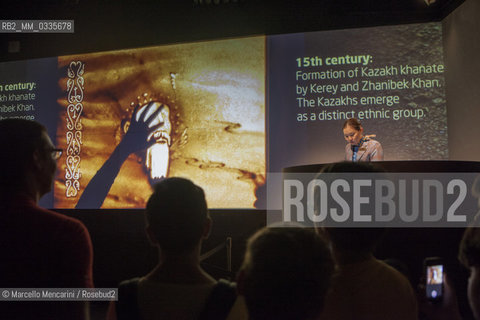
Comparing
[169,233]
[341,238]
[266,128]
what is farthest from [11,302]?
[266,128]

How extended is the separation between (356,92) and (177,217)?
4.10 metres

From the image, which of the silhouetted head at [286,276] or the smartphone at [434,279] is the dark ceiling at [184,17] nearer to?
the smartphone at [434,279]

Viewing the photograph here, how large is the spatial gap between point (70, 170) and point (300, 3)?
3.69 m

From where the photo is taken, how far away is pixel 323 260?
0.76m

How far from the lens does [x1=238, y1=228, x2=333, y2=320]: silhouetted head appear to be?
0.74 metres

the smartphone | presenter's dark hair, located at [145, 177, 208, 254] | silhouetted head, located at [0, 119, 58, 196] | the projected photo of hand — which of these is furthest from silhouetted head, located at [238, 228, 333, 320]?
the projected photo of hand

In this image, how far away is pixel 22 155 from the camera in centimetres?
85

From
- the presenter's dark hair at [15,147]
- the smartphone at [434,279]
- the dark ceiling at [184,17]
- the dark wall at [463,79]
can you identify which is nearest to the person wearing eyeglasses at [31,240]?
the presenter's dark hair at [15,147]

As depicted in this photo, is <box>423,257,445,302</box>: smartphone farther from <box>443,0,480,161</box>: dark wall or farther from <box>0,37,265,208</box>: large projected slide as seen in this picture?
<box>0,37,265,208</box>: large projected slide

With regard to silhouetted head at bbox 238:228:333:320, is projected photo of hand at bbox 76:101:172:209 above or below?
above

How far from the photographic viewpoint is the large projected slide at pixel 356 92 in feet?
14.8

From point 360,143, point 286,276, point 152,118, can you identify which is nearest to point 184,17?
point 152,118

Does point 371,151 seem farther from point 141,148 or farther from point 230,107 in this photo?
point 141,148

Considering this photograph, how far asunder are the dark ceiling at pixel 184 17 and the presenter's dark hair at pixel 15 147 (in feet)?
14.6
